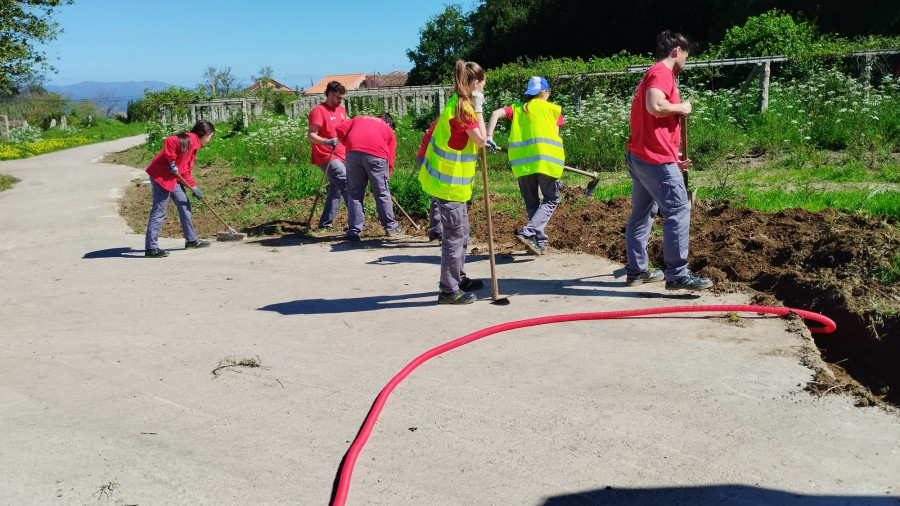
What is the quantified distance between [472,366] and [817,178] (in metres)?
7.31

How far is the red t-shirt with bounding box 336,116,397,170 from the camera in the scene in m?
9.19

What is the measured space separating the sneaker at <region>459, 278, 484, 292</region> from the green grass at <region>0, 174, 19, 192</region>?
48.6 ft

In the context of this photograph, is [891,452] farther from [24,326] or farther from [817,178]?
[817,178]

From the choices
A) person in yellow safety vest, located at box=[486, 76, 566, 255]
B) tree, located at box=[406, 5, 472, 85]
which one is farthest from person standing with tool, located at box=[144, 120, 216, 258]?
tree, located at box=[406, 5, 472, 85]

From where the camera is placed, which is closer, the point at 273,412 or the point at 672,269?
the point at 273,412

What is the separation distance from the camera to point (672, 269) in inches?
240

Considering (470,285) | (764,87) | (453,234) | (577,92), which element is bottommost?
(470,285)

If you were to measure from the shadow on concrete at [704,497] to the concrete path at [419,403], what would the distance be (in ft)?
0.04

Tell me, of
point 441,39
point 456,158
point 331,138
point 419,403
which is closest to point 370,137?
point 331,138

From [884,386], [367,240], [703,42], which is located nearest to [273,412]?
[884,386]

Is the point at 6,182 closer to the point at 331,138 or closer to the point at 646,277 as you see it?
the point at 331,138

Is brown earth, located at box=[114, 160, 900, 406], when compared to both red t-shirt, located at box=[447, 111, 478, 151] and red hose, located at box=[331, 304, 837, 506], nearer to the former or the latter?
red hose, located at box=[331, 304, 837, 506]

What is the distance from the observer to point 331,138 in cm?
980

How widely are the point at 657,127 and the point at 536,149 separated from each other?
1811 millimetres
